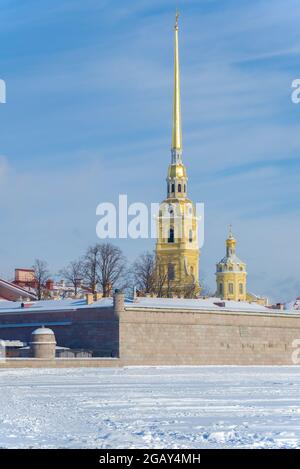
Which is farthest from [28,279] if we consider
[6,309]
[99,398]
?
[99,398]

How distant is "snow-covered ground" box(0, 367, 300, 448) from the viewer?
17.0 m

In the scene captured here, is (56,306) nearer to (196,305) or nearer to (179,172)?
(196,305)

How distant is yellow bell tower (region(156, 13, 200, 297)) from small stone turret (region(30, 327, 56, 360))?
48391 mm

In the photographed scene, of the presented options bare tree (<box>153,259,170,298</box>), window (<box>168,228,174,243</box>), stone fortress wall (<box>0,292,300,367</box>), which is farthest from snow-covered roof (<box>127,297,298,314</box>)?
window (<box>168,228,174,243</box>)

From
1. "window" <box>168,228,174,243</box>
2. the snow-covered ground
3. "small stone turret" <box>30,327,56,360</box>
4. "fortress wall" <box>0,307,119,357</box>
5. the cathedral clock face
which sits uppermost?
the cathedral clock face

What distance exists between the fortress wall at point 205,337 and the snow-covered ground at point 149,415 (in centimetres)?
2720

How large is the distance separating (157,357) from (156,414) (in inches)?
1593

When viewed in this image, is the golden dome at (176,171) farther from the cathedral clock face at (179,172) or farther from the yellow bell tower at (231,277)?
the yellow bell tower at (231,277)

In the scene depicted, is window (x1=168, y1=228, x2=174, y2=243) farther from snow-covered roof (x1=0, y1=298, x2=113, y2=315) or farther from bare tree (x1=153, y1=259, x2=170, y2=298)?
snow-covered roof (x1=0, y1=298, x2=113, y2=315)

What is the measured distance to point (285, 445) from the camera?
16.5m

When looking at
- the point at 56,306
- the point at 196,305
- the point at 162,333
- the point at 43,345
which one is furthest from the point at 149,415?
the point at 196,305

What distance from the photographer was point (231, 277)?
114250mm

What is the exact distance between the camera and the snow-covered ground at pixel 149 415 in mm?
17016

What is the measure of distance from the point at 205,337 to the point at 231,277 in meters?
48.7
